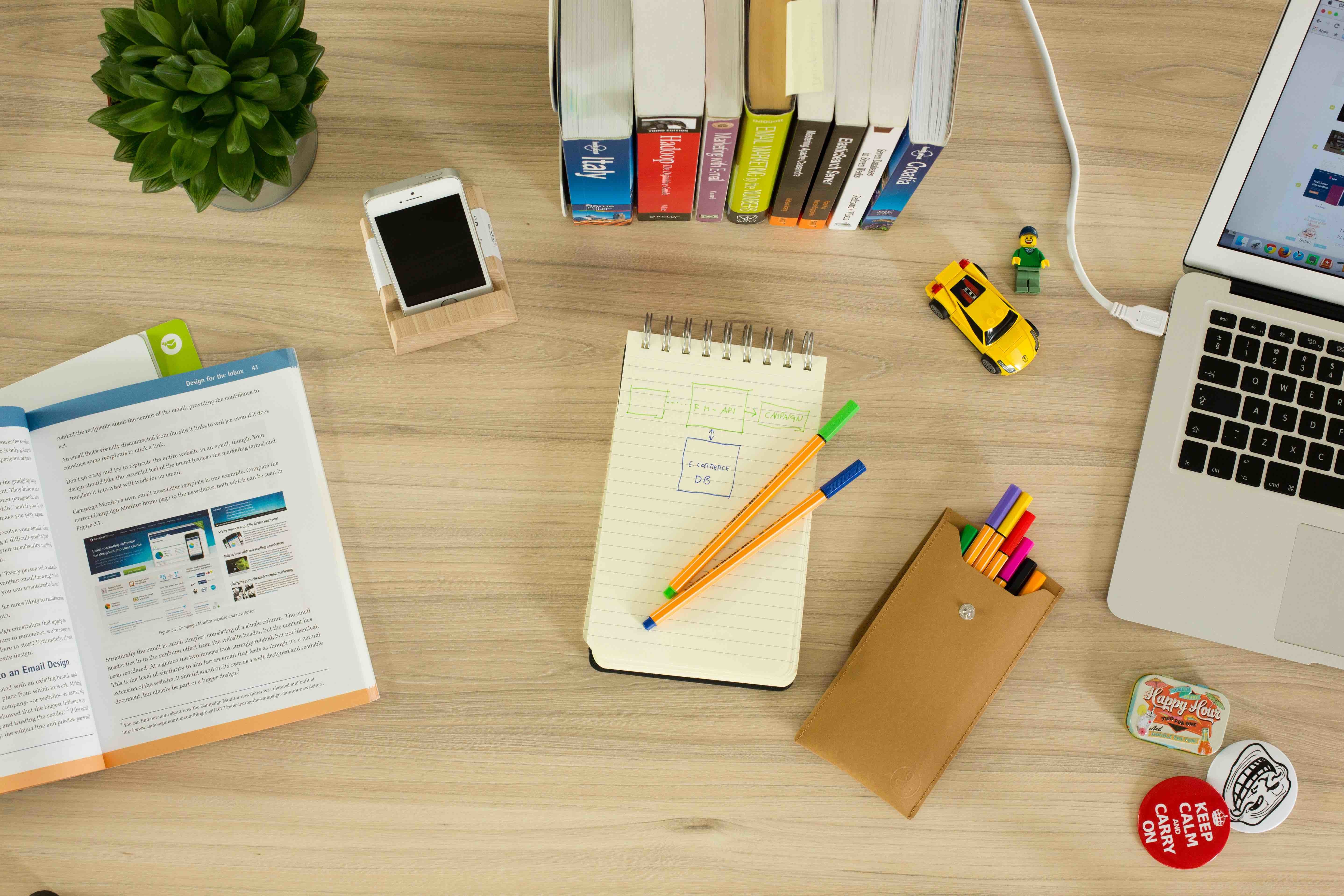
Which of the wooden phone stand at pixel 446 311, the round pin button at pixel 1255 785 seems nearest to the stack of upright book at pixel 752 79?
the wooden phone stand at pixel 446 311

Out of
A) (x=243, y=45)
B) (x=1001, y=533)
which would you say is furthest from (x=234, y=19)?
(x=1001, y=533)

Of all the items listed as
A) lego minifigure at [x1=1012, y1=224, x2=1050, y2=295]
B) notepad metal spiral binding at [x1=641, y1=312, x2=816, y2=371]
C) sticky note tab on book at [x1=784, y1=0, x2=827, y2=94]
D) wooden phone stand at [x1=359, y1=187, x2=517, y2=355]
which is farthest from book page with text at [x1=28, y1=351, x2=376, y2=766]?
lego minifigure at [x1=1012, y1=224, x2=1050, y2=295]

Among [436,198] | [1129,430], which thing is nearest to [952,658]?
[1129,430]

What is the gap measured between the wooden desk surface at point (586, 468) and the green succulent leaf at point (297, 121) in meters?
0.12

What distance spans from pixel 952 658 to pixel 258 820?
0.74 metres

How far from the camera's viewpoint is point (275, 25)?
708 mm

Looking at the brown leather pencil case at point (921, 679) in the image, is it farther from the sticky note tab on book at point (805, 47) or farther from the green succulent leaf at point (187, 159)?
the green succulent leaf at point (187, 159)

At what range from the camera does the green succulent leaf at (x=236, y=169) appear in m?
0.73

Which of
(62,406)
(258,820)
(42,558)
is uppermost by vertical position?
Result: (62,406)

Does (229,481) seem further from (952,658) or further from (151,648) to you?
(952,658)

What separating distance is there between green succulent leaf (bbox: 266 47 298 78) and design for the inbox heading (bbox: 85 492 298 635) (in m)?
0.43

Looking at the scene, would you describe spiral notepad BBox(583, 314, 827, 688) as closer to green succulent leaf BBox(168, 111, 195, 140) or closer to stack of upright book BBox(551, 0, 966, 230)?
stack of upright book BBox(551, 0, 966, 230)

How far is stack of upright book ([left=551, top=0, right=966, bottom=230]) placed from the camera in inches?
27.4

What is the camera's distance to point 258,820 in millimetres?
789
